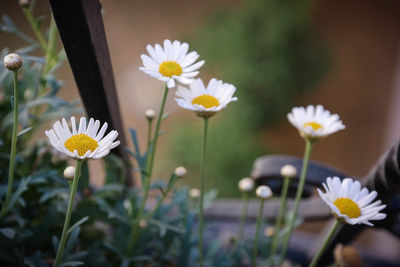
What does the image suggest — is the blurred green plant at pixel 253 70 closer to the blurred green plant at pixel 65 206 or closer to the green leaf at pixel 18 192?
the blurred green plant at pixel 65 206

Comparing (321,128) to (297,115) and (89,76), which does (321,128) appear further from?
(89,76)

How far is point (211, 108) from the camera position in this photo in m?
0.33

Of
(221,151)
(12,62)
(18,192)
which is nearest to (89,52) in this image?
(12,62)

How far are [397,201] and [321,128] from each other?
0.12 metres

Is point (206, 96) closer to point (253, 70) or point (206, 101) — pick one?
point (206, 101)

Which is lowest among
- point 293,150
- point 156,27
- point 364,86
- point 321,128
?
point 293,150

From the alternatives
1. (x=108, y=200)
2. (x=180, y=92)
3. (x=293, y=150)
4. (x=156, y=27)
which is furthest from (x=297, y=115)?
(x=156, y=27)

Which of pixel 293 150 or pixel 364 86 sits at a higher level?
pixel 364 86

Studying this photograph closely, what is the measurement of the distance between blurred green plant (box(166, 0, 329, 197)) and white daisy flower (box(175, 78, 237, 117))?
1.62 m

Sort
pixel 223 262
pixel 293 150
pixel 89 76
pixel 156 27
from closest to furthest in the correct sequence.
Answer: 1. pixel 89 76
2. pixel 223 262
3. pixel 293 150
4. pixel 156 27

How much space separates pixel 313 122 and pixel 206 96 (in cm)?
12

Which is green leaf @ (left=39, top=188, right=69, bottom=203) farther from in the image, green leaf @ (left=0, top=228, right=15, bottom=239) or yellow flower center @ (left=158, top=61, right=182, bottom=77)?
yellow flower center @ (left=158, top=61, right=182, bottom=77)

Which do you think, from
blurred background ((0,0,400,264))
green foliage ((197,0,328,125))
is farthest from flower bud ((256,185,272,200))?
green foliage ((197,0,328,125))

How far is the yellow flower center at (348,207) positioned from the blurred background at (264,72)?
5.30 feet
